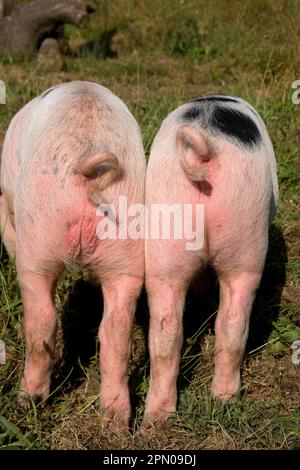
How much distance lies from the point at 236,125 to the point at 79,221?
77 cm

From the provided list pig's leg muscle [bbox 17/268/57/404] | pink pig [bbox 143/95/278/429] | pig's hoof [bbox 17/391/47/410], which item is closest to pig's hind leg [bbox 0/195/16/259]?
pig's leg muscle [bbox 17/268/57/404]

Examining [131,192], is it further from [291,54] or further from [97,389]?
[291,54]

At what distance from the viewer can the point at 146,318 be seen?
405 cm

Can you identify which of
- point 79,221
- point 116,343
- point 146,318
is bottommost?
point 146,318

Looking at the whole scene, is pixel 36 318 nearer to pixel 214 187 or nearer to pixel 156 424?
pixel 156 424

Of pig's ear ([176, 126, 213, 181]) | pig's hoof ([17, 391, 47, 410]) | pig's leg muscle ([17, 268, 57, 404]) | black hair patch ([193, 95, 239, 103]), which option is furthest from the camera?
black hair patch ([193, 95, 239, 103])

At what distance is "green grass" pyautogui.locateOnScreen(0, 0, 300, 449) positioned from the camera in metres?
3.22

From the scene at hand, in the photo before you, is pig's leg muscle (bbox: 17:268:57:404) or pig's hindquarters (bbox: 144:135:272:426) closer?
pig's hindquarters (bbox: 144:135:272:426)

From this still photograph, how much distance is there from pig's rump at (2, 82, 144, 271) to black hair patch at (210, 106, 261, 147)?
341 mm

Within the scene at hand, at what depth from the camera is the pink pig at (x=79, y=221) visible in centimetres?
298

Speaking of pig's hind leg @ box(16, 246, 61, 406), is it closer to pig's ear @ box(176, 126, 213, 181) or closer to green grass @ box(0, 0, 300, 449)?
green grass @ box(0, 0, 300, 449)

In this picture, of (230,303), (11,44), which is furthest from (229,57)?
(230,303)

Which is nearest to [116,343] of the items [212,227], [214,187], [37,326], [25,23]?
[37,326]

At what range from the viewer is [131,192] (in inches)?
121
